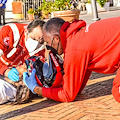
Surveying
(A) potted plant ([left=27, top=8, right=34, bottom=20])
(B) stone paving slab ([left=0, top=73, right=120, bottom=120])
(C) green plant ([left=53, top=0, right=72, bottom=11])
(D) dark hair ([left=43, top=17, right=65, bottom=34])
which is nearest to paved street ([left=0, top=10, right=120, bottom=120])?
Answer: (B) stone paving slab ([left=0, top=73, right=120, bottom=120])

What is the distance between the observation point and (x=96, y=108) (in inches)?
145

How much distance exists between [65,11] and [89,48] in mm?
4957

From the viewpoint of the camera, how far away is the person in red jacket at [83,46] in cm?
322

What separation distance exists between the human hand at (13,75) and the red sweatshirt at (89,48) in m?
1.02

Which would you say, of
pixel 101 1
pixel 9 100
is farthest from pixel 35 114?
pixel 101 1

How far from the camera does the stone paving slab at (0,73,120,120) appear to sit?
138 inches

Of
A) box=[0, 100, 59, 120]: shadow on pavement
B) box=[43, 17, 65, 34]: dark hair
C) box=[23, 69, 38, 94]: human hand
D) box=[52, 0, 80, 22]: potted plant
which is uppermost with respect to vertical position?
box=[52, 0, 80, 22]: potted plant

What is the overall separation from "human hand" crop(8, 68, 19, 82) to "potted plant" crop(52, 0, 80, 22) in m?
3.81

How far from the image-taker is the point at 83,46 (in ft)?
10.5

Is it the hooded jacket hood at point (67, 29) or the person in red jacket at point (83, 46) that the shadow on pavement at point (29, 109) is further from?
the hooded jacket hood at point (67, 29)

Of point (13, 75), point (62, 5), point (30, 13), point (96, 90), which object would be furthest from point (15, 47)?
point (30, 13)

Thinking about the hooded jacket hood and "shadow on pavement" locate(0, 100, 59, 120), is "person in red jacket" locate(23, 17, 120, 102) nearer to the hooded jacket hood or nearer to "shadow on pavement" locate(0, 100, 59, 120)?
the hooded jacket hood

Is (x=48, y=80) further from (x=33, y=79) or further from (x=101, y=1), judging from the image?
(x=101, y=1)

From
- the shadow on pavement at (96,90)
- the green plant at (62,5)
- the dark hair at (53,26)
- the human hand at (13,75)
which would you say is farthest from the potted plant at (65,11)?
the dark hair at (53,26)
